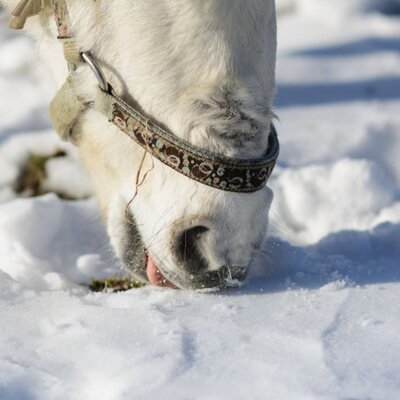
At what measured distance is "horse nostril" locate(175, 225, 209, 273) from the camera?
2.22 metres

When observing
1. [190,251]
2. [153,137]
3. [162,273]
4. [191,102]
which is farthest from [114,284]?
[191,102]

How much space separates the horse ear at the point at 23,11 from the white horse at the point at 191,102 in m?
0.17

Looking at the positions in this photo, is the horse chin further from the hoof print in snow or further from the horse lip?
the hoof print in snow

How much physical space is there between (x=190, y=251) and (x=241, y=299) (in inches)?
8.8

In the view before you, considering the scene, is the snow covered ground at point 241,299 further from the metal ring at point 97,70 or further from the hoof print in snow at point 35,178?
the metal ring at point 97,70

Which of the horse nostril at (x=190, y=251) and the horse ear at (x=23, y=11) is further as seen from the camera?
the horse ear at (x=23, y=11)

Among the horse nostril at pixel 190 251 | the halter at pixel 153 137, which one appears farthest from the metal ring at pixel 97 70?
the horse nostril at pixel 190 251

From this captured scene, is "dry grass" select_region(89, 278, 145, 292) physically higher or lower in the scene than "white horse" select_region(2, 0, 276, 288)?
lower

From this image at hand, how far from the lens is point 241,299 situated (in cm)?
238

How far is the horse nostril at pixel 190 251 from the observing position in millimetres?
2217

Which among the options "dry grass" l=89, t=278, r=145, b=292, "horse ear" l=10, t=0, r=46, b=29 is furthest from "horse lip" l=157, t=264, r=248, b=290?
"horse ear" l=10, t=0, r=46, b=29

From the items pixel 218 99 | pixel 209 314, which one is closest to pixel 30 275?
pixel 209 314

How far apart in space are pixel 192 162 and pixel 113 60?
1.08 ft

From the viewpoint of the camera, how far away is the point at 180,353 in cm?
203
